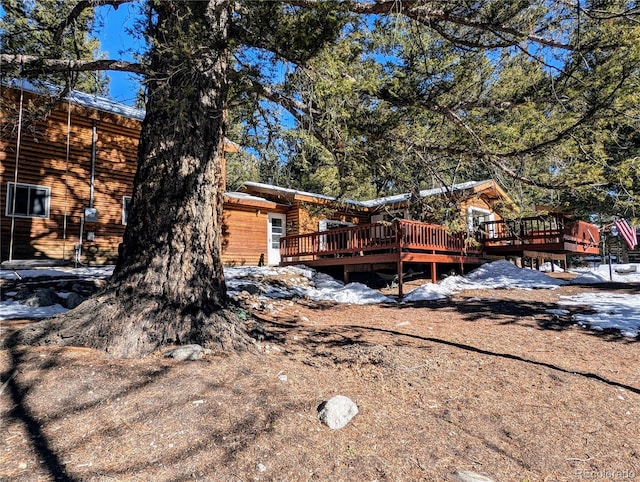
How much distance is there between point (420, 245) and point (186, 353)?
8.07 m

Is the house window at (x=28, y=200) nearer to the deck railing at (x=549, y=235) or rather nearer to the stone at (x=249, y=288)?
the stone at (x=249, y=288)

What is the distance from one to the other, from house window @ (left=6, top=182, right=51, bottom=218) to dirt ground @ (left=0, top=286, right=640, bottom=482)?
22.3ft

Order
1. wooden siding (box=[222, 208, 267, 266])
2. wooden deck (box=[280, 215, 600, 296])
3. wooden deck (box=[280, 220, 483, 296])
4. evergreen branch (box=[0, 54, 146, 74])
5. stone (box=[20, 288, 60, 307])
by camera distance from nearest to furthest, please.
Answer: evergreen branch (box=[0, 54, 146, 74]) → stone (box=[20, 288, 60, 307]) → wooden deck (box=[280, 220, 483, 296]) → wooden deck (box=[280, 215, 600, 296]) → wooden siding (box=[222, 208, 267, 266])

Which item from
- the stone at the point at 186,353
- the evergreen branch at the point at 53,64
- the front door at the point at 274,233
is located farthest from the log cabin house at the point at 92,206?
the stone at the point at 186,353

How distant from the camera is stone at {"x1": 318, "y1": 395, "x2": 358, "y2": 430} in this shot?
272cm

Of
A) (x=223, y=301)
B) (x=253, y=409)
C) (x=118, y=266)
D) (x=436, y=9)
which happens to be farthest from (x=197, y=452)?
(x=436, y=9)

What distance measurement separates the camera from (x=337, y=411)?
2799 millimetres

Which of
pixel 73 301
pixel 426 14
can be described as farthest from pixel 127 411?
pixel 426 14

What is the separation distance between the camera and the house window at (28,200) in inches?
369

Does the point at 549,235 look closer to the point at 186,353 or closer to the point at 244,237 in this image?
the point at 244,237

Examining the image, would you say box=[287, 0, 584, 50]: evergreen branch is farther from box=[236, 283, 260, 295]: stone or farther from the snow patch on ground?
box=[236, 283, 260, 295]: stone

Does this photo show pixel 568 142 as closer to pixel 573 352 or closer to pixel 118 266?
pixel 573 352

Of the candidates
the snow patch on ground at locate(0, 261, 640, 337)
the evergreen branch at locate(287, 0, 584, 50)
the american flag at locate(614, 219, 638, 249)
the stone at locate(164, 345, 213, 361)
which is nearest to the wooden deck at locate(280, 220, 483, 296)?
the snow patch on ground at locate(0, 261, 640, 337)

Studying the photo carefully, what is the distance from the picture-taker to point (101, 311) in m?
3.72
